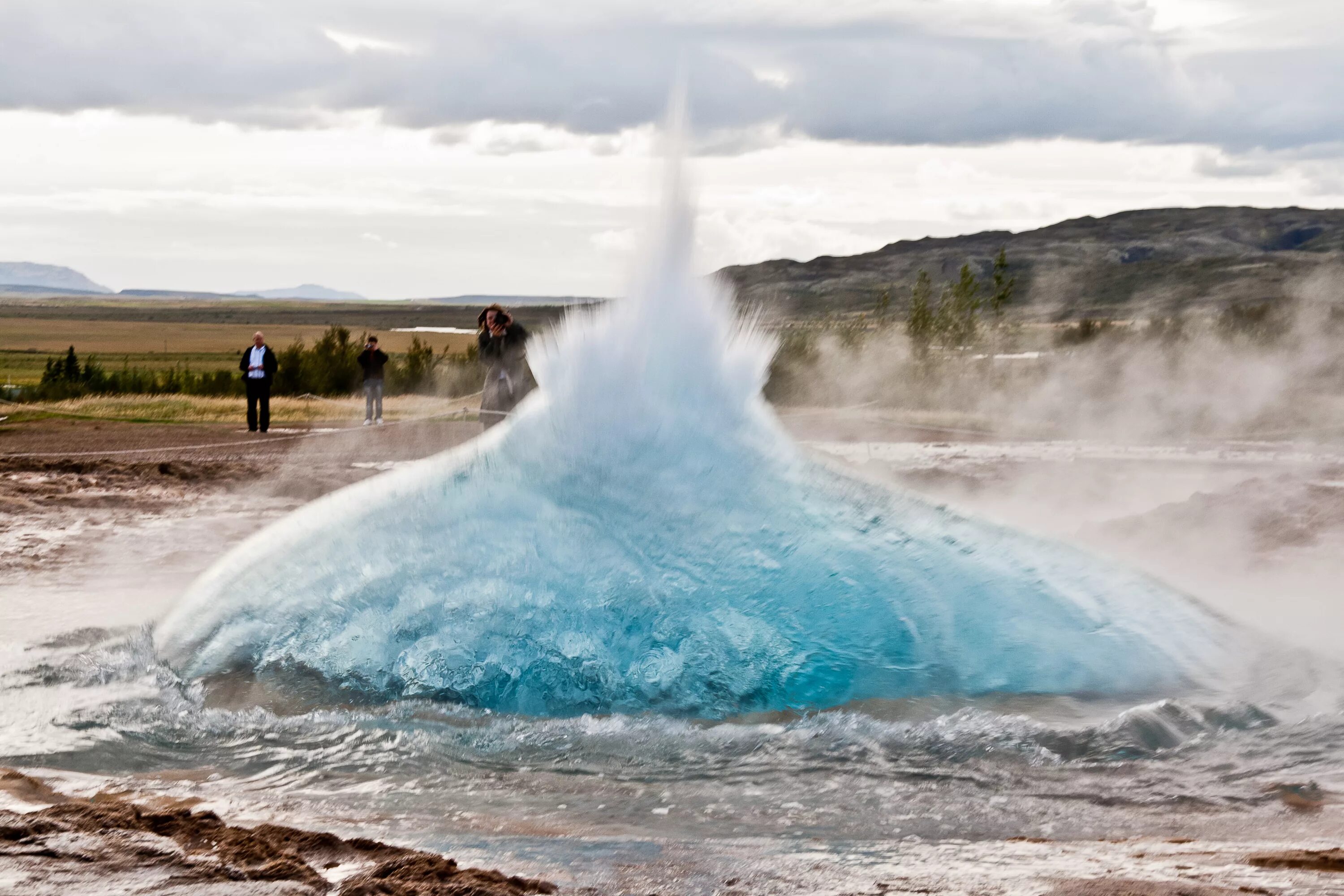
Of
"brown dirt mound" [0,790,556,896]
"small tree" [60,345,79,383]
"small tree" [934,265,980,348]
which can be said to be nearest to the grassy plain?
"small tree" [60,345,79,383]

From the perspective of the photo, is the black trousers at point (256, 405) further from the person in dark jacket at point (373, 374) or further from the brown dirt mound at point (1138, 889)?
the brown dirt mound at point (1138, 889)

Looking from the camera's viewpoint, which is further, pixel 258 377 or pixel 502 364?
pixel 258 377

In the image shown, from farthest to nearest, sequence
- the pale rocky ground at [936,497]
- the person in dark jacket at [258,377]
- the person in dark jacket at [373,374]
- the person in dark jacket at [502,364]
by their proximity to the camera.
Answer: the person in dark jacket at [373,374] < the person in dark jacket at [258,377] < the person in dark jacket at [502,364] < the pale rocky ground at [936,497]

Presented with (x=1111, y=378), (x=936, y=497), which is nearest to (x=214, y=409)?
(x=1111, y=378)

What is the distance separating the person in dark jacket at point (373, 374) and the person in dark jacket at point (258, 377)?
1.30 meters

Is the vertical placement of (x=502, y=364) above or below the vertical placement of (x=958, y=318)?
below

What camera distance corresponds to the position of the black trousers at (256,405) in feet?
62.0

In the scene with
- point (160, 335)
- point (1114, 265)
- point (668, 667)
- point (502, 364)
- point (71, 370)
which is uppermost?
point (1114, 265)

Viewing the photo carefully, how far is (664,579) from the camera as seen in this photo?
502 cm

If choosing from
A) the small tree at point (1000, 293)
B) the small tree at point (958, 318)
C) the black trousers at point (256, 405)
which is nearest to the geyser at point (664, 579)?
the black trousers at point (256, 405)

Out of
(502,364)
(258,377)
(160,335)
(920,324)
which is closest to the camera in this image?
(502,364)

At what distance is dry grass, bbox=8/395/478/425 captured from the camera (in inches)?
853

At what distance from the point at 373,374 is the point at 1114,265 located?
136 m

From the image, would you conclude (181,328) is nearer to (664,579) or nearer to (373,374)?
(373,374)
